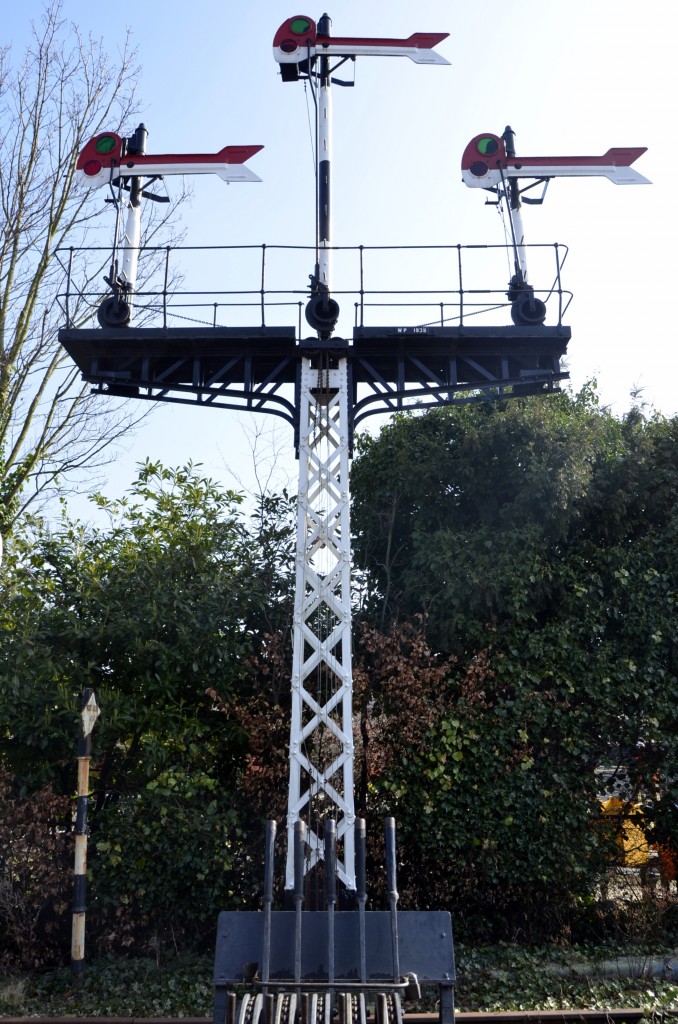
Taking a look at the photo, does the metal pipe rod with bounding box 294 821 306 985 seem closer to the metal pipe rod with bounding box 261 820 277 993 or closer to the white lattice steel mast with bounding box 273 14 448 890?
the metal pipe rod with bounding box 261 820 277 993

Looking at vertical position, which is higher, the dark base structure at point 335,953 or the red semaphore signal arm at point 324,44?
the red semaphore signal arm at point 324,44

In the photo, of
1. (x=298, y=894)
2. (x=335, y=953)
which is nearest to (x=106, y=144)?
(x=298, y=894)

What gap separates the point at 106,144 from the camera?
10883mm

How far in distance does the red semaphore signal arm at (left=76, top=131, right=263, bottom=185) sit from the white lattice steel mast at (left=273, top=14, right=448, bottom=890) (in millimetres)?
935

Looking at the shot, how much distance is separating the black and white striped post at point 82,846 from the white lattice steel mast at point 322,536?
224cm

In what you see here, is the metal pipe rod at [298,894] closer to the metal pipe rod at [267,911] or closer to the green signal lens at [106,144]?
the metal pipe rod at [267,911]

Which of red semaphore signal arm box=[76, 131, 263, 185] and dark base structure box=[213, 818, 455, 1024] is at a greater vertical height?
red semaphore signal arm box=[76, 131, 263, 185]

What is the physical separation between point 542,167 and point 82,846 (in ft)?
30.2

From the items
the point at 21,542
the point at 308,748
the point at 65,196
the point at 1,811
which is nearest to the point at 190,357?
the point at 21,542

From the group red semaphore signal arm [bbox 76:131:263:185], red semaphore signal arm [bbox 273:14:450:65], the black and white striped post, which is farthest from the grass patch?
red semaphore signal arm [bbox 273:14:450:65]

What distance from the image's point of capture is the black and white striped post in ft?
31.1

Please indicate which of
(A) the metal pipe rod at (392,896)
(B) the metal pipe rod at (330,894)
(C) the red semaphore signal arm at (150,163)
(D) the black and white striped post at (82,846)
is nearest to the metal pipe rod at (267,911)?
(B) the metal pipe rod at (330,894)

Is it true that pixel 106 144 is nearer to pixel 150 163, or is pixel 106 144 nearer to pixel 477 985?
pixel 150 163

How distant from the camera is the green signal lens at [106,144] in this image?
10.9 m
